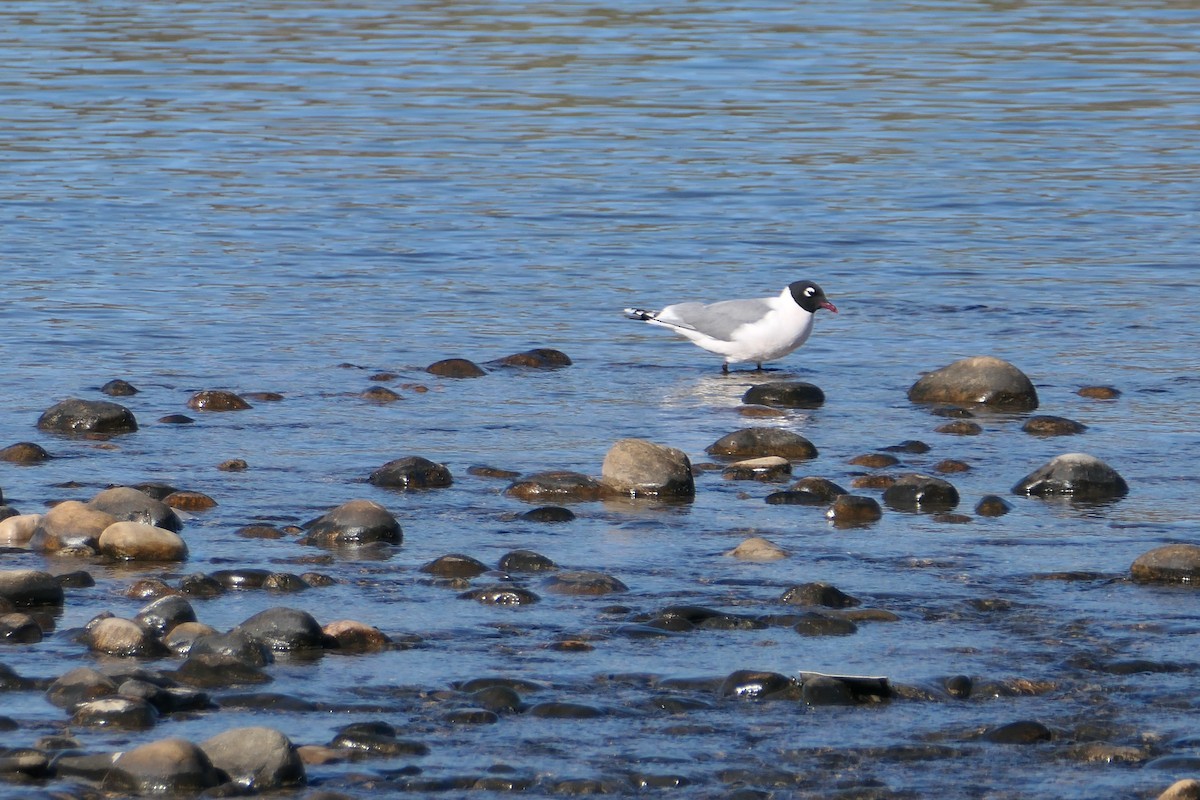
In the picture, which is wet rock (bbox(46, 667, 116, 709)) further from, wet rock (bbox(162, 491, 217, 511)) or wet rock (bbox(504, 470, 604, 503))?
wet rock (bbox(504, 470, 604, 503))

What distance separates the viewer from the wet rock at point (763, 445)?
34.0ft

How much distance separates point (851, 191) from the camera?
67.6ft

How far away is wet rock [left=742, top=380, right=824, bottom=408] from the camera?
39.3ft

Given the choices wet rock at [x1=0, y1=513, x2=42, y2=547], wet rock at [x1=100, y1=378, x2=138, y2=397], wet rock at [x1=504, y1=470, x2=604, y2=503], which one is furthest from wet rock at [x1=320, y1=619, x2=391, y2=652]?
wet rock at [x1=100, y1=378, x2=138, y2=397]

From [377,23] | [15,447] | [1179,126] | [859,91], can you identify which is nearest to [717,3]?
[377,23]

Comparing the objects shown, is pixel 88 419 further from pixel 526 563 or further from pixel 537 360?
pixel 526 563

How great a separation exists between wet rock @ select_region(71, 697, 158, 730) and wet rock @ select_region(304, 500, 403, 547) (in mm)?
2341

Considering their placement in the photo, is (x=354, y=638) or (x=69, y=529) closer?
(x=354, y=638)

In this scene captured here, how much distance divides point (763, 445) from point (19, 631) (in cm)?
439

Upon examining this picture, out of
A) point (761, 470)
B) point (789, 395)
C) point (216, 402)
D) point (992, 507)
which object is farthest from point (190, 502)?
point (789, 395)

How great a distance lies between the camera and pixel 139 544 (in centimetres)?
827

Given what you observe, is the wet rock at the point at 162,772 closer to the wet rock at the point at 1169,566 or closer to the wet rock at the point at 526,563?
the wet rock at the point at 526,563

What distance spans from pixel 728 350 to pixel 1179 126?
1340cm

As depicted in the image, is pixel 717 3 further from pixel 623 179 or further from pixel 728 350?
pixel 728 350
